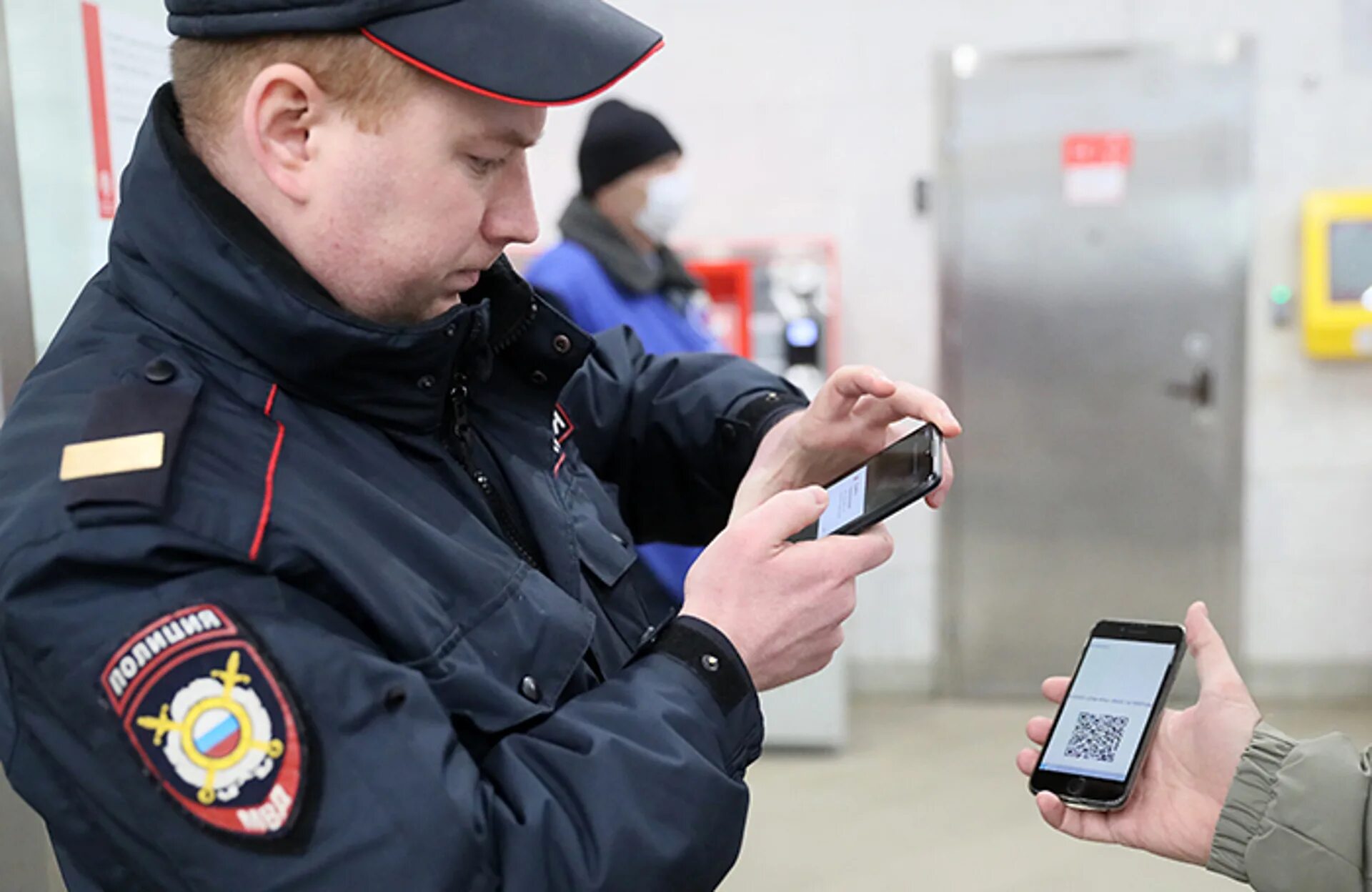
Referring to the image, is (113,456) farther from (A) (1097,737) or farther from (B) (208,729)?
(A) (1097,737)

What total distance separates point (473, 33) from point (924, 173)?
10.8 feet

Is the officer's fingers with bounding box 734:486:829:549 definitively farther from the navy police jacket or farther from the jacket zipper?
the jacket zipper

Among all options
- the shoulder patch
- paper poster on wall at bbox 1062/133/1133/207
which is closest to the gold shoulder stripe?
the shoulder patch

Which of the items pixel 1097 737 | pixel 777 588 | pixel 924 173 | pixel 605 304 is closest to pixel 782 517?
pixel 777 588

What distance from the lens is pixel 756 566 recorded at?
3.20 feet

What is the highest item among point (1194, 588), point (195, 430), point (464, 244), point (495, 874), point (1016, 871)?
point (464, 244)

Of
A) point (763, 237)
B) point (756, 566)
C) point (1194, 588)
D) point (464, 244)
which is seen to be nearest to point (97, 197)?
point (464, 244)

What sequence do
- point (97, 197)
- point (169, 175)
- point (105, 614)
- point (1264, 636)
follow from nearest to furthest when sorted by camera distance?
1. point (105, 614)
2. point (169, 175)
3. point (97, 197)
4. point (1264, 636)

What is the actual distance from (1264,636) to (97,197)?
369 centimetres

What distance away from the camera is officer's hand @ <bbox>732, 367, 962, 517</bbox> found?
4.09ft

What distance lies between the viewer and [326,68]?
89 centimetres

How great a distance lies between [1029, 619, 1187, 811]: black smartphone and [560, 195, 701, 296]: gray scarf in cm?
147

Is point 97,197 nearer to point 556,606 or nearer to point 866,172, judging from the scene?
point 556,606

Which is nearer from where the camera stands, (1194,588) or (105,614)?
(105,614)
